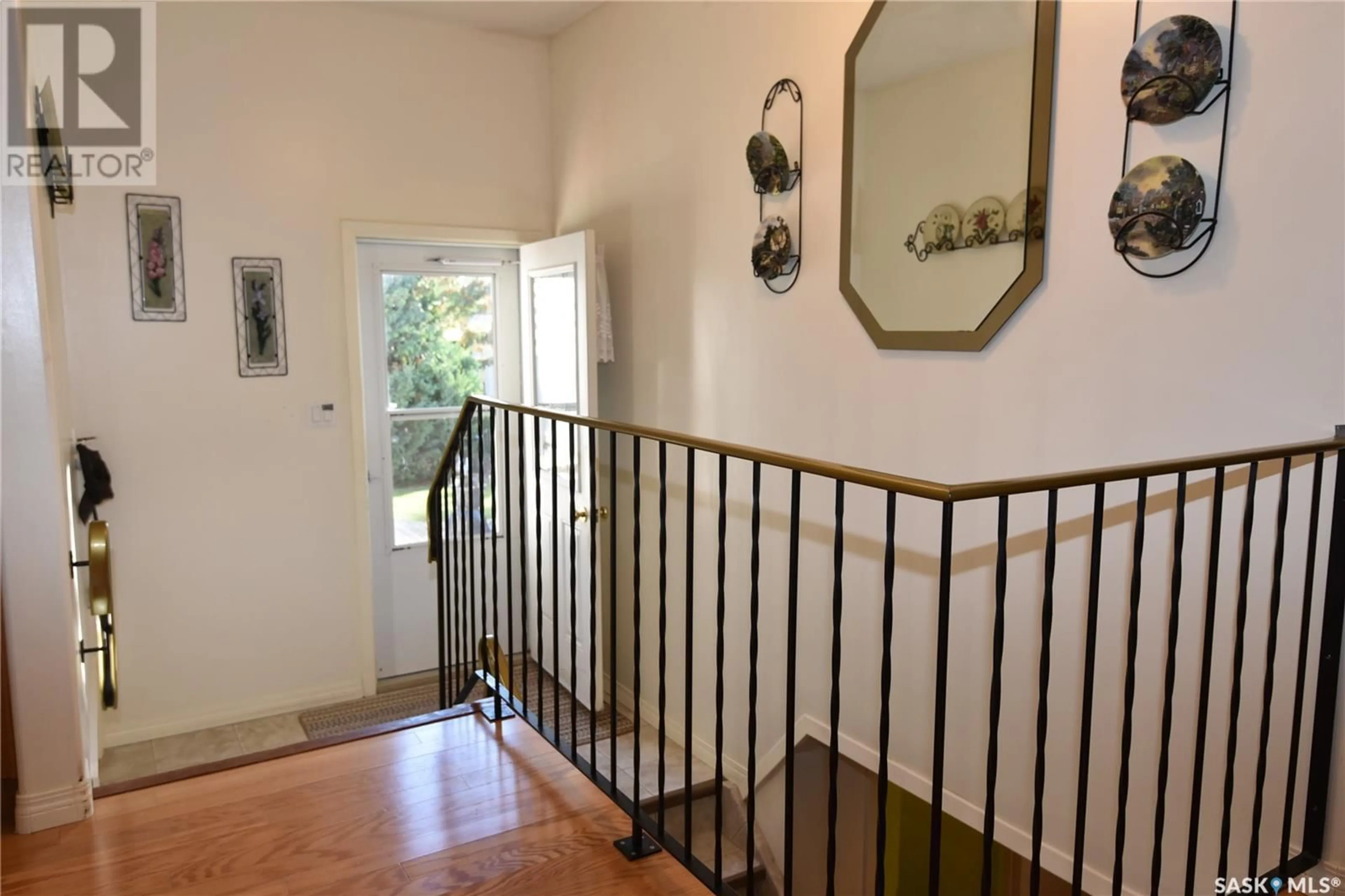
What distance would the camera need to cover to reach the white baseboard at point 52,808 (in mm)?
2025

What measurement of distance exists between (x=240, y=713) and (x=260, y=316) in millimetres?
1761

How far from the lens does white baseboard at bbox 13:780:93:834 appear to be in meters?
2.03

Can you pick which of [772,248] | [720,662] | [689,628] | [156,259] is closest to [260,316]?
[156,259]

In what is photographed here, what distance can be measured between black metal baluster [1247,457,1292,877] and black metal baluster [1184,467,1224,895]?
0.09 m

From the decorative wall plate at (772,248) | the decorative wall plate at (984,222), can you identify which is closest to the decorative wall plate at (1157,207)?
the decorative wall plate at (984,222)

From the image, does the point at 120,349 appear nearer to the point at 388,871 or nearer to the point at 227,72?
the point at 227,72

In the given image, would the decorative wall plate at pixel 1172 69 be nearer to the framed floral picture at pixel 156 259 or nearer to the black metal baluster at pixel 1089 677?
the black metal baluster at pixel 1089 677

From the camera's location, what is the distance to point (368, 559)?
4.20 metres

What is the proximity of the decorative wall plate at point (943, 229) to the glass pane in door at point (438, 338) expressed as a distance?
2.51 m

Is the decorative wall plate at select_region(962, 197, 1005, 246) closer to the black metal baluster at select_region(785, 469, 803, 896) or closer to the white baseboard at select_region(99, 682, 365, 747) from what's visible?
the black metal baluster at select_region(785, 469, 803, 896)

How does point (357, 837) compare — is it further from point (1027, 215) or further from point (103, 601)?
point (1027, 215)

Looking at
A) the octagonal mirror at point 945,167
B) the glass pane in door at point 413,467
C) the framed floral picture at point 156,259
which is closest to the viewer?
the octagonal mirror at point 945,167

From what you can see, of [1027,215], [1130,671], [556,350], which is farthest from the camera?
[556,350]

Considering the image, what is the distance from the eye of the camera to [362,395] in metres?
4.11
